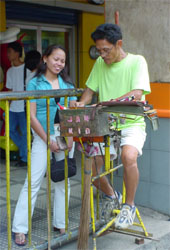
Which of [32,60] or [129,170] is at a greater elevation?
[32,60]

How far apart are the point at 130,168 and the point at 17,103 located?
358cm

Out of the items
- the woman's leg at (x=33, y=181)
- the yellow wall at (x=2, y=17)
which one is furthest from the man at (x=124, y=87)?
the yellow wall at (x=2, y=17)

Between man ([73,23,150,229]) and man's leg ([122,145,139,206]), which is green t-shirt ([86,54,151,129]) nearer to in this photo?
man ([73,23,150,229])

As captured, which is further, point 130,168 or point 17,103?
point 17,103

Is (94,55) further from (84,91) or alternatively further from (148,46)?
(84,91)

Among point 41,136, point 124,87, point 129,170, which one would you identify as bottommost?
point 129,170

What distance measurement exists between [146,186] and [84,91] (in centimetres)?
144

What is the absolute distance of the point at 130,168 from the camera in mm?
3715

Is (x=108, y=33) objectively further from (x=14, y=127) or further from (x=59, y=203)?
(x=14, y=127)

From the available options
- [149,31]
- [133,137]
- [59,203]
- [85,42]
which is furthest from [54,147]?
[85,42]

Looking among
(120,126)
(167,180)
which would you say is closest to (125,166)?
(120,126)

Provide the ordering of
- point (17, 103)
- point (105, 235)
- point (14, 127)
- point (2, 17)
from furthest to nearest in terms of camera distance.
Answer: point (2, 17) < point (14, 127) < point (17, 103) < point (105, 235)

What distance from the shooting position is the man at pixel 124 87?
12.2 feet

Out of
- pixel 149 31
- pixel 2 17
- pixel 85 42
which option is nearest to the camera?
pixel 149 31
